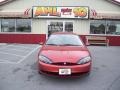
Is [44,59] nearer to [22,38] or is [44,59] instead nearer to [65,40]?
[65,40]

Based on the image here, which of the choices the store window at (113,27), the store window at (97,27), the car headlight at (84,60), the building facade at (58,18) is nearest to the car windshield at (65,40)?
the car headlight at (84,60)

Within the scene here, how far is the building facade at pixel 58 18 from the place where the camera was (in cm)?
2231

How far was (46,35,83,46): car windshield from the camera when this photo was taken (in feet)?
34.9

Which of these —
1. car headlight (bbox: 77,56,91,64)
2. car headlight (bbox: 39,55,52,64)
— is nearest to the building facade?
car headlight (bbox: 77,56,91,64)

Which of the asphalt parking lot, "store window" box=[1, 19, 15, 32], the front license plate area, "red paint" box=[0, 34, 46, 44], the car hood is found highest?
"store window" box=[1, 19, 15, 32]

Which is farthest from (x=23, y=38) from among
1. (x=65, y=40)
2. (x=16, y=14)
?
(x=65, y=40)

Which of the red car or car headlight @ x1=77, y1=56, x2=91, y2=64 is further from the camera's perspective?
car headlight @ x1=77, y1=56, x2=91, y2=64

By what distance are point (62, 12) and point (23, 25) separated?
3683mm

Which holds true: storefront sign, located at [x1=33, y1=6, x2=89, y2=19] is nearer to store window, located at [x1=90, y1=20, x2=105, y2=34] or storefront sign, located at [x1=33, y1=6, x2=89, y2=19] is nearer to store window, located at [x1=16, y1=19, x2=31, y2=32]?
store window, located at [x1=90, y1=20, x2=105, y2=34]

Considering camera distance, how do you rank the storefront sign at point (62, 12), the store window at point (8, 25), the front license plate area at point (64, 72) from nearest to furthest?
the front license plate area at point (64, 72)
the storefront sign at point (62, 12)
the store window at point (8, 25)

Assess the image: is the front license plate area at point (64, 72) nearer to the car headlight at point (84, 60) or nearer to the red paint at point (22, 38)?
the car headlight at point (84, 60)

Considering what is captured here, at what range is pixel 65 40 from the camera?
10.8 metres

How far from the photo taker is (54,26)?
22.8 m

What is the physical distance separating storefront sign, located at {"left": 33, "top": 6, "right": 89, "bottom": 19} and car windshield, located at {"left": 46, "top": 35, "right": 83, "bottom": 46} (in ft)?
36.9
